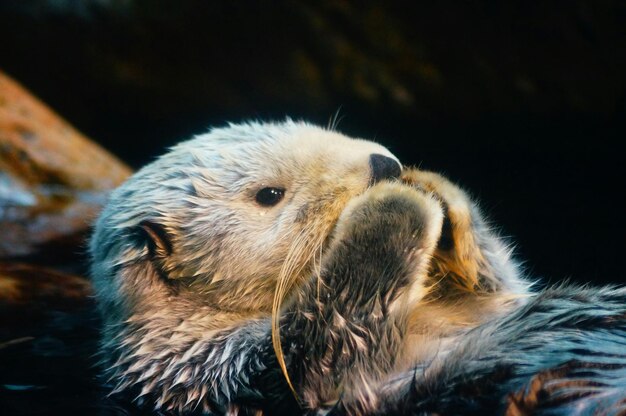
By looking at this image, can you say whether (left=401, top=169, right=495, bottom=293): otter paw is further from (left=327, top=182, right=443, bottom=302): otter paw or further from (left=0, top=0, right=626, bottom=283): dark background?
(left=0, top=0, right=626, bottom=283): dark background

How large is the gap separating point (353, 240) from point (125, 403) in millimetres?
893

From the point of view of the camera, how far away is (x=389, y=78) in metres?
4.63

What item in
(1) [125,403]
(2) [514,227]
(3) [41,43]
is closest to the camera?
(1) [125,403]

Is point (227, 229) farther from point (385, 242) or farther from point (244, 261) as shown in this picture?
point (385, 242)

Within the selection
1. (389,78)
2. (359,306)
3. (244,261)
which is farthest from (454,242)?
(389,78)

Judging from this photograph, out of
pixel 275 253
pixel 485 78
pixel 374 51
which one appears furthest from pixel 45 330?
pixel 485 78

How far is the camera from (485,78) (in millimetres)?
4512

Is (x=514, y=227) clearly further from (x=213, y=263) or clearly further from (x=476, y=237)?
(x=213, y=263)

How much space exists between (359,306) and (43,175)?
279 cm

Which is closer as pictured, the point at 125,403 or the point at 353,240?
the point at 353,240

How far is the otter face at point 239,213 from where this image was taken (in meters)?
2.30

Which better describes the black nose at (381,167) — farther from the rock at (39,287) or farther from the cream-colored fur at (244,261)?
the rock at (39,287)

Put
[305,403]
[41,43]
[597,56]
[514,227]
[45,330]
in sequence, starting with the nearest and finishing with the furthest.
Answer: [305,403], [45,330], [514,227], [597,56], [41,43]

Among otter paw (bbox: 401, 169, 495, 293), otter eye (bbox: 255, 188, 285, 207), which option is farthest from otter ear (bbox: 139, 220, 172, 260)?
otter paw (bbox: 401, 169, 495, 293)
